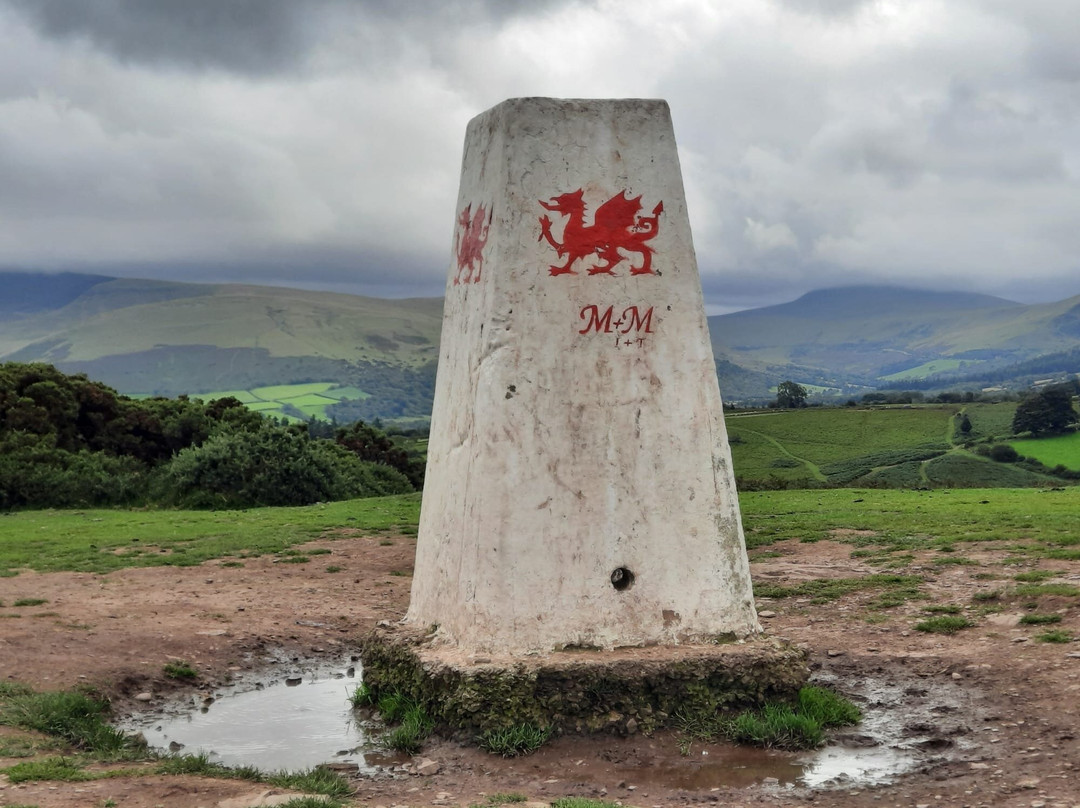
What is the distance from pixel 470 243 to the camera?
878 centimetres

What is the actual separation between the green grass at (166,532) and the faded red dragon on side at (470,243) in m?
9.39

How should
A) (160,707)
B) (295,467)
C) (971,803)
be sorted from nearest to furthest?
(971,803) → (160,707) → (295,467)

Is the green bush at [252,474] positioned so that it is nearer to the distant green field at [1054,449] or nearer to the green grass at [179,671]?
the green grass at [179,671]

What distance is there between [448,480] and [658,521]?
1770 mm

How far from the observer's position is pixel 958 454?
4447cm

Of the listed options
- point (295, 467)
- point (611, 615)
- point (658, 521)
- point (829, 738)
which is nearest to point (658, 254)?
point (658, 521)

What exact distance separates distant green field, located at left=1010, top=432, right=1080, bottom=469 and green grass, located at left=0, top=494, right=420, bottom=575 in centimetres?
2836

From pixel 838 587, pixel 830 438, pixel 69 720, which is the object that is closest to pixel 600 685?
pixel 69 720

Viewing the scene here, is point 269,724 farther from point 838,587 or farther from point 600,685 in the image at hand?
point 838,587

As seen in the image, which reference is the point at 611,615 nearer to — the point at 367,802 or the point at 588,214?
the point at 367,802

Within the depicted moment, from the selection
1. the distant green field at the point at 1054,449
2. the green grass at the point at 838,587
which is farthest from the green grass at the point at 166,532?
the distant green field at the point at 1054,449

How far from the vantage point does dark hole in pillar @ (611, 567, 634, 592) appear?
8.03 meters

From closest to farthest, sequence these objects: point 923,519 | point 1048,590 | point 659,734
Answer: point 659,734, point 1048,590, point 923,519

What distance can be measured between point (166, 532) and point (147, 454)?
39.4 feet
